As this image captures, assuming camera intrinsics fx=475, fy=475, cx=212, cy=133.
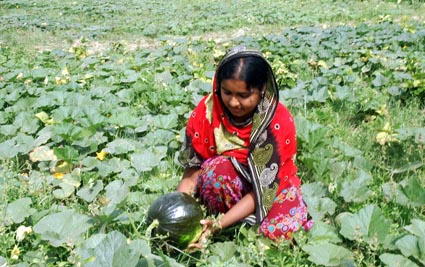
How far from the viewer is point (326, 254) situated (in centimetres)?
234

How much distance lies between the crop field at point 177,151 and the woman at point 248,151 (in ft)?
0.44

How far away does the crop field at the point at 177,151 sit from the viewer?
2404 mm

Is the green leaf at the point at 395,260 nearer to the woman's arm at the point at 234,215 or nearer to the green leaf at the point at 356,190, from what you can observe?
the green leaf at the point at 356,190

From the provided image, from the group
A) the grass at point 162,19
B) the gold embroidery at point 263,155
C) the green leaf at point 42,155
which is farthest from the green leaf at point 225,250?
the grass at point 162,19

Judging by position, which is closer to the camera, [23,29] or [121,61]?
[121,61]

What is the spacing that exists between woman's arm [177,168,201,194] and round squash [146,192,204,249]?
35cm

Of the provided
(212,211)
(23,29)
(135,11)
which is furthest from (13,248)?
(135,11)

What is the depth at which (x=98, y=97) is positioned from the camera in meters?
4.91

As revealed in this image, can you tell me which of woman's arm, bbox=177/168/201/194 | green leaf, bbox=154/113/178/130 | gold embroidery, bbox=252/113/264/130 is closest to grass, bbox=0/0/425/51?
green leaf, bbox=154/113/178/130

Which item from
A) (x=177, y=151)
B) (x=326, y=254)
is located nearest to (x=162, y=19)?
(x=177, y=151)

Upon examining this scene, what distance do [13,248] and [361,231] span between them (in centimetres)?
183

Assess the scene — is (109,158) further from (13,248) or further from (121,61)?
(121,61)

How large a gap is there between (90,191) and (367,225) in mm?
1692

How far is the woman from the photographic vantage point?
2.54 m
